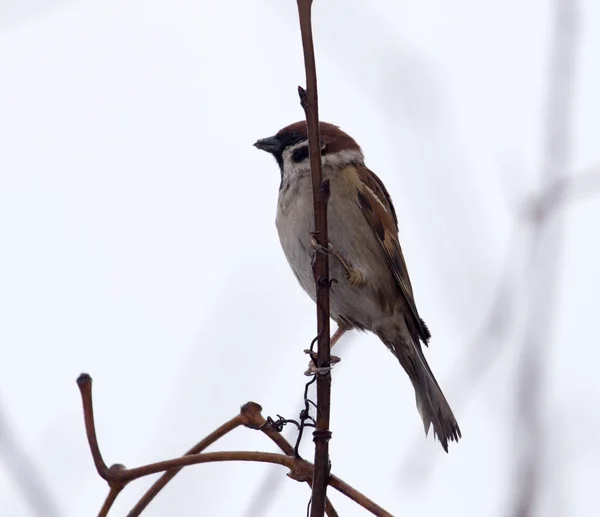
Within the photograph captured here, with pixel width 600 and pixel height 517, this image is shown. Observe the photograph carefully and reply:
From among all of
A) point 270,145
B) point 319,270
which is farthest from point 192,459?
point 270,145

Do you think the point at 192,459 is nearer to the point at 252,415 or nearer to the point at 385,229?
the point at 252,415

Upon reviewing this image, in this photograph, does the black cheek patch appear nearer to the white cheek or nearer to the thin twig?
the white cheek

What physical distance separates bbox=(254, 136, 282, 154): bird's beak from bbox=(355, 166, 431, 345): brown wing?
408mm

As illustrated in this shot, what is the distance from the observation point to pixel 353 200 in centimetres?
402

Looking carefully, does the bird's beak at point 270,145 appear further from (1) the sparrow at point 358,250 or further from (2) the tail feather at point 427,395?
(2) the tail feather at point 427,395

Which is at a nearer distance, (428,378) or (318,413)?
(318,413)

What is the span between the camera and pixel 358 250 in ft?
13.0

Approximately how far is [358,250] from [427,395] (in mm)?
745

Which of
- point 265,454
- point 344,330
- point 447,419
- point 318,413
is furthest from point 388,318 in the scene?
point 265,454

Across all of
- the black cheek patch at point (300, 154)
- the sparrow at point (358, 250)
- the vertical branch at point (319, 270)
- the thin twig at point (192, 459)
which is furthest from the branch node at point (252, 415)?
the black cheek patch at point (300, 154)

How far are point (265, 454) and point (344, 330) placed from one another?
244 cm

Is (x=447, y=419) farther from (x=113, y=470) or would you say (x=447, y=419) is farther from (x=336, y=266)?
(x=113, y=470)

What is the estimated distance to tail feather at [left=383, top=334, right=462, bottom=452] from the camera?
12.3ft

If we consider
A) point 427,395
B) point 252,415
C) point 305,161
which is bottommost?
point 252,415
